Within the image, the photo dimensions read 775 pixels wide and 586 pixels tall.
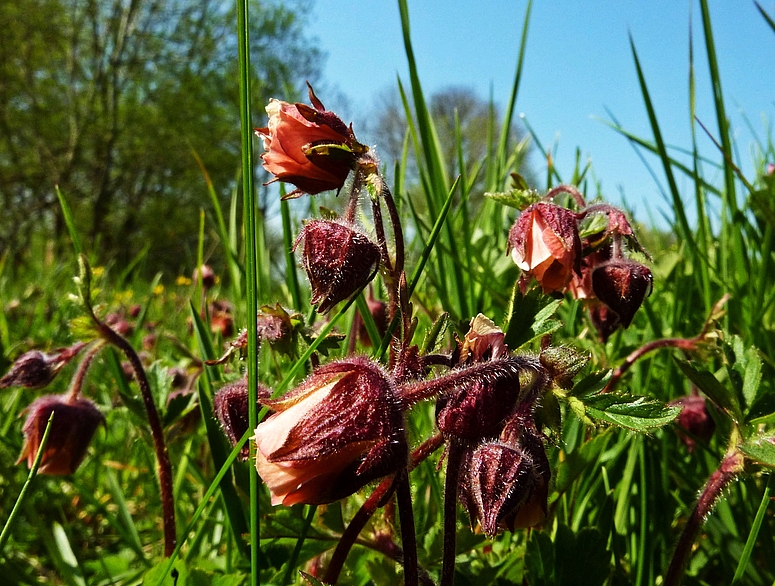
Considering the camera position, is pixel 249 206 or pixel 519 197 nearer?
pixel 249 206

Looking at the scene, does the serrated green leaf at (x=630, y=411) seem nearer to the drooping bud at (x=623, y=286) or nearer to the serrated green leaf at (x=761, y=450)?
the serrated green leaf at (x=761, y=450)

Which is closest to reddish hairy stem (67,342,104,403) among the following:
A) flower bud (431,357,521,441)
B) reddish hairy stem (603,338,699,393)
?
flower bud (431,357,521,441)

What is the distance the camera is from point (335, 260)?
716 mm

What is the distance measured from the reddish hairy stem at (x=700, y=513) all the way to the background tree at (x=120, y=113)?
15.5 metres

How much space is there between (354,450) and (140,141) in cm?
1931

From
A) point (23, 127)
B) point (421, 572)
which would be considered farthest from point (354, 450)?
point (23, 127)

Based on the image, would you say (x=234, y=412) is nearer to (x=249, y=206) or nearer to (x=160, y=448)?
(x=160, y=448)

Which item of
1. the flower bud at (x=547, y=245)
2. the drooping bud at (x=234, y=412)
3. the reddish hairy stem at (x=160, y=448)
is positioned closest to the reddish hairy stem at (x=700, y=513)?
the flower bud at (x=547, y=245)

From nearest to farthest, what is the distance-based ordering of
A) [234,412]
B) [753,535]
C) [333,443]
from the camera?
[333,443]
[753,535]
[234,412]

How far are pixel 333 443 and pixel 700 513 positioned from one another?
1.58 feet

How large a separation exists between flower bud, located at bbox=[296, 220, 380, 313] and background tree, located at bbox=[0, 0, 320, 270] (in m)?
15.3

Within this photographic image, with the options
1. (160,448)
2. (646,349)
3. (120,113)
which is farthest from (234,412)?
(120,113)

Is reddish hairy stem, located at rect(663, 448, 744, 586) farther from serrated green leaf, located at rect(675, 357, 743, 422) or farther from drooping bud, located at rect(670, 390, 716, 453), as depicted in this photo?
drooping bud, located at rect(670, 390, 716, 453)

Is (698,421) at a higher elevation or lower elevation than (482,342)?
lower
